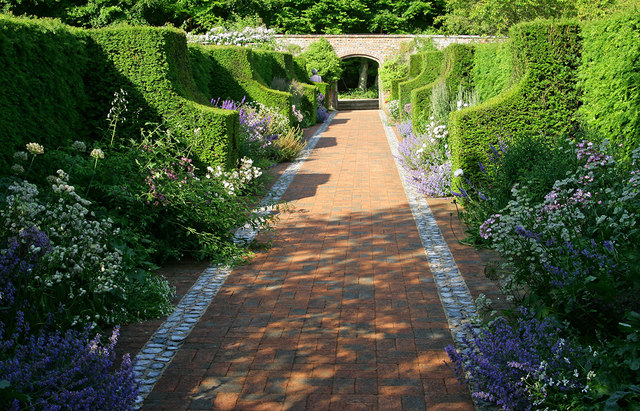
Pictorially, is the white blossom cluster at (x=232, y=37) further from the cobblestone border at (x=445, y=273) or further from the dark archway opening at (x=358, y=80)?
the dark archway opening at (x=358, y=80)

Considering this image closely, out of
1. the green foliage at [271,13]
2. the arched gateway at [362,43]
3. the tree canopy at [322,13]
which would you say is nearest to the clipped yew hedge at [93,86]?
the tree canopy at [322,13]

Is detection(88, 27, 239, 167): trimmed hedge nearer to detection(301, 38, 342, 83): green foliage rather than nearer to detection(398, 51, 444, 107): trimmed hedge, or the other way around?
detection(398, 51, 444, 107): trimmed hedge

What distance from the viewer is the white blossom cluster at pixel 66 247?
3.91 meters

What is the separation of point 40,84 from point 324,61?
3067 centimetres

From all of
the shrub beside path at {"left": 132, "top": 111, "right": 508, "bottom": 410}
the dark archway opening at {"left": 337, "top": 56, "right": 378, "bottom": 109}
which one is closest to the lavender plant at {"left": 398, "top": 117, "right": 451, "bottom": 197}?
the shrub beside path at {"left": 132, "top": 111, "right": 508, "bottom": 410}

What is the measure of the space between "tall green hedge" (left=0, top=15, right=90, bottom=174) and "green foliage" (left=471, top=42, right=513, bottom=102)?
7183 millimetres

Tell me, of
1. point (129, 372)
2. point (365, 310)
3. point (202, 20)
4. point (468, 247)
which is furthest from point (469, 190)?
point (202, 20)

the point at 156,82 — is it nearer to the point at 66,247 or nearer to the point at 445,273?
the point at 66,247

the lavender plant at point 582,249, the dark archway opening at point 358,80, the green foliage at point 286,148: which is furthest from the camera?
the dark archway opening at point 358,80

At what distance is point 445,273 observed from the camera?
571cm

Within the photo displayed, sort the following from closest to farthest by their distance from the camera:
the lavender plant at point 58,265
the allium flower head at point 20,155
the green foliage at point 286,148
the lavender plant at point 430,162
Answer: the lavender plant at point 58,265
the allium flower head at point 20,155
the lavender plant at point 430,162
the green foliage at point 286,148

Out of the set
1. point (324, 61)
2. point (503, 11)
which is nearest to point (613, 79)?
point (503, 11)

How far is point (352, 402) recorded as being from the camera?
11.3ft

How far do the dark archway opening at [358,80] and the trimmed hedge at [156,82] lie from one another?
34.6 meters
